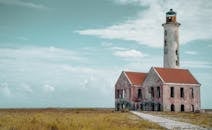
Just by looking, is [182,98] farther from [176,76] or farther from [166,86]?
[166,86]

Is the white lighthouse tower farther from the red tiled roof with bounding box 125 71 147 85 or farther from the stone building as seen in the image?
the red tiled roof with bounding box 125 71 147 85

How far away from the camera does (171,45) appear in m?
69.8

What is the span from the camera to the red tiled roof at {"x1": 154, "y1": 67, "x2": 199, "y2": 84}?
6238cm

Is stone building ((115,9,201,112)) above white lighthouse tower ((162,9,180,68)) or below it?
below

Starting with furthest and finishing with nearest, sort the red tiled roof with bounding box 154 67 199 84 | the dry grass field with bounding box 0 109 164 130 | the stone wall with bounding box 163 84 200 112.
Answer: the red tiled roof with bounding box 154 67 199 84 < the stone wall with bounding box 163 84 200 112 < the dry grass field with bounding box 0 109 164 130

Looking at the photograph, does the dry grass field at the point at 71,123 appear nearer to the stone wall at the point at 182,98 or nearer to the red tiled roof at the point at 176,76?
the stone wall at the point at 182,98

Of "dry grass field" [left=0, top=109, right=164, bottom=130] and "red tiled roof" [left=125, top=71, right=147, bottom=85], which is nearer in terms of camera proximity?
"dry grass field" [left=0, top=109, right=164, bottom=130]

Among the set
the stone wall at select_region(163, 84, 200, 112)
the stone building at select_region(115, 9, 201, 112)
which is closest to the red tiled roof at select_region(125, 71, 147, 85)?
the stone building at select_region(115, 9, 201, 112)

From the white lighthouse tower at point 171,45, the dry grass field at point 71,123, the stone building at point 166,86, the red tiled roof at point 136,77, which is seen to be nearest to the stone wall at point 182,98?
the stone building at point 166,86

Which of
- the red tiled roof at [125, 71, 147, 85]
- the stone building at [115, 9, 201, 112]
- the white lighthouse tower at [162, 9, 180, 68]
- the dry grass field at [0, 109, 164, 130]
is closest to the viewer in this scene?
the dry grass field at [0, 109, 164, 130]

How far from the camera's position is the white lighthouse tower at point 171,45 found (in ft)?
229

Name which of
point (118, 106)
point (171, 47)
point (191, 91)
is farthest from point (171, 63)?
point (118, 106)

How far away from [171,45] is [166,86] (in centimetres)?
1096

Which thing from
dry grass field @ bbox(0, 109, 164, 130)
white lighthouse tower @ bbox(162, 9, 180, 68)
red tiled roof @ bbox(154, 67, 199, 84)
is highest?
white lighthouse tower @ bbox(162, 9, 180, 68)
